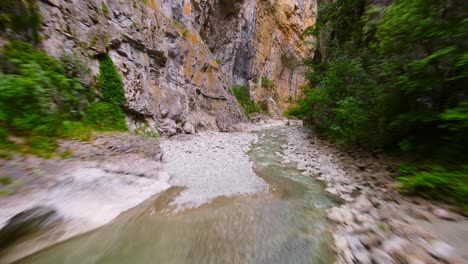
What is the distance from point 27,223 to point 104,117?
4030mm

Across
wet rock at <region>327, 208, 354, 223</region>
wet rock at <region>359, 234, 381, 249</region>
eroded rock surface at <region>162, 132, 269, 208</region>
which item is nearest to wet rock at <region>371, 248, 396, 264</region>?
wet rock at <region>359, 234, 381, 249</region>

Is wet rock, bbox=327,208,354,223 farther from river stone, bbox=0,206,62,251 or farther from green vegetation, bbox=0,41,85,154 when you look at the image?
green vegetation, bbox=0,41,85,154

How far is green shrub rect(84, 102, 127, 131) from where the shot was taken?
4.47 m

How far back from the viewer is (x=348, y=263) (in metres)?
1.76

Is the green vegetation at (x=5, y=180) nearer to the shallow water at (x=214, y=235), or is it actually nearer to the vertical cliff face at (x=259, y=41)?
the shallow water at (x=214, y=235)

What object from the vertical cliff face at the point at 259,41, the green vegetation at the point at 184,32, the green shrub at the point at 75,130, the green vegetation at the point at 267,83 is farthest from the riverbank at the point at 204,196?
the green vegetation at the point at 267,83

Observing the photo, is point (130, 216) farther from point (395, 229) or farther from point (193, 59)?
point (193, 59)

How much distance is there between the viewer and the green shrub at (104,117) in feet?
14.7

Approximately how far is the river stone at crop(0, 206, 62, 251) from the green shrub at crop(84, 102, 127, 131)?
294 cm

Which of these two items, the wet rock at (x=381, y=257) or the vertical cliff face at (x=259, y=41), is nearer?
the wet rock at (x=381, y=257)

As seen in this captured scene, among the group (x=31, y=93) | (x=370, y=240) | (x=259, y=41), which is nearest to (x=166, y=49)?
(x=31, y=93)

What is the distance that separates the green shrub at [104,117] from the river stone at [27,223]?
9.65 feet

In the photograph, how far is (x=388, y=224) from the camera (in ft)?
7.08

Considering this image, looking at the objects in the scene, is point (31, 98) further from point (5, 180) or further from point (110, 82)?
point (110, 82)
